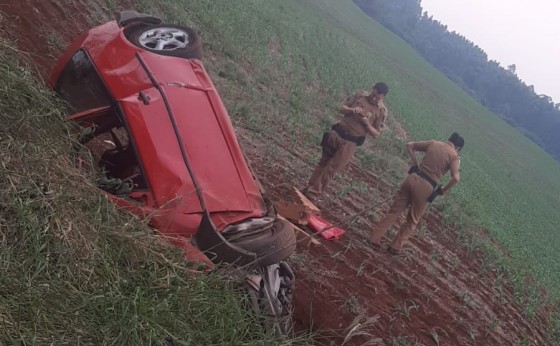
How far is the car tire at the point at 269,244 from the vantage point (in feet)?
11.4

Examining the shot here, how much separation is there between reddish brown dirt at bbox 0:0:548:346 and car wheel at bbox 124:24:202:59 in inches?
30.5

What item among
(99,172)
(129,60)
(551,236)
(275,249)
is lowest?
(551,236)

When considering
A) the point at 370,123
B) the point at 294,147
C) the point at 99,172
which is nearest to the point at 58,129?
the point at 99,172

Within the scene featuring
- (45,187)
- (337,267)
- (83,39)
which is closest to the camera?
(45,187)

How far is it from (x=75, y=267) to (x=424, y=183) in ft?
17.7

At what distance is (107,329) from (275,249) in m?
1.27

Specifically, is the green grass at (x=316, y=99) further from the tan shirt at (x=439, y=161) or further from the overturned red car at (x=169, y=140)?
the overturned red car at (x=169, y=140)

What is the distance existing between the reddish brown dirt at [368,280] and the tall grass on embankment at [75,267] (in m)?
0.98

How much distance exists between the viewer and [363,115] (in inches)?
301

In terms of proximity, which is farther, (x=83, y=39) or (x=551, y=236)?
(x=551, y=236)

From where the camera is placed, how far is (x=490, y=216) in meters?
15.0

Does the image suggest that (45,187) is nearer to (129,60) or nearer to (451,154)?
(129,60)

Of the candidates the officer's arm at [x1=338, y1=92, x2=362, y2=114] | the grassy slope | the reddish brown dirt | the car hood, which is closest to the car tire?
the car hood

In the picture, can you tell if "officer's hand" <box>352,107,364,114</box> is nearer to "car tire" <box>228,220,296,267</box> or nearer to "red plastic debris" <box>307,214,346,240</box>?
"red plastic debris" <box>307,214,346,240</box>
